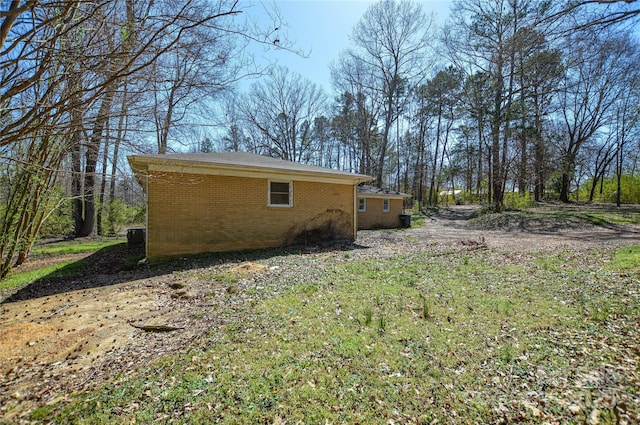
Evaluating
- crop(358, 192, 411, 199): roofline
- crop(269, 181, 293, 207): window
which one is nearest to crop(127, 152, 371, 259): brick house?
crop(269, 181, 293, 207): window

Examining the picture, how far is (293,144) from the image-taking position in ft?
98.0

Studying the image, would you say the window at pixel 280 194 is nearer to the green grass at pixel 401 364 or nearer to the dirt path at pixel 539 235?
the green grass at pixel 401 364

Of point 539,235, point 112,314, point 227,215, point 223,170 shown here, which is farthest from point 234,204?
point 539,235

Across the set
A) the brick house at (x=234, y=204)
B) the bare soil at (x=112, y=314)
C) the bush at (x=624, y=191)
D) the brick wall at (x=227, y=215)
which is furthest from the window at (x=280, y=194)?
the bush at (x=624, y=191)

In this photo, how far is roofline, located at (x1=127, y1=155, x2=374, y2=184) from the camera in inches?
300

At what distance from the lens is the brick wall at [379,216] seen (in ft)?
61.1

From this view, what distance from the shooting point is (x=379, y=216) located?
1922 centimetres

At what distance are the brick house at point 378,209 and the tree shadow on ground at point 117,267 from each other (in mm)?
8444

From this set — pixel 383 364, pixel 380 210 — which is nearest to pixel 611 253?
pixel 383 364

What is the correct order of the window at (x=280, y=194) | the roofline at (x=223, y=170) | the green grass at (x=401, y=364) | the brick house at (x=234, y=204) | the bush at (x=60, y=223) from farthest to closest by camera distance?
the bush at (x=60, y=223) < the window at (x=280, y=194) < the brick house at (x=234, y=204) < the roofline at (x=223, y=170) < the green grass at (x=401, y=364)

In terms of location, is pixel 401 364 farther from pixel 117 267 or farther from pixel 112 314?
pixel 117 267

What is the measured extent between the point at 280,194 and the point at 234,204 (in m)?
1.75

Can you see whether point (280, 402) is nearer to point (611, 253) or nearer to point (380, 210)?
point (611, 253)

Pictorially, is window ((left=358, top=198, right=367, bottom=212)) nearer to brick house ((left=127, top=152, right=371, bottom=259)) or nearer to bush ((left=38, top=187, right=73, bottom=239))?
brick house ((left=127, top=152, right=371, bottom=259))
